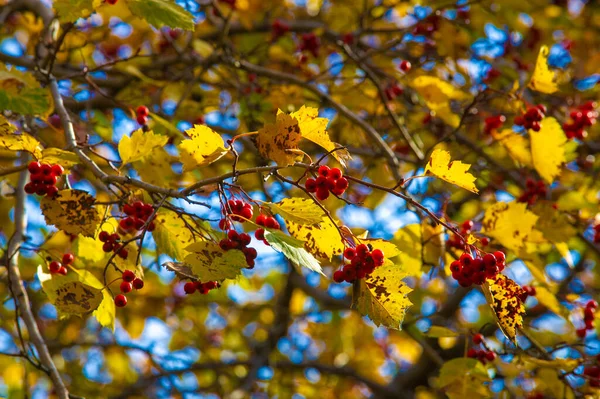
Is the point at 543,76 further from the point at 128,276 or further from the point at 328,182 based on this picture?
the point at 128,276

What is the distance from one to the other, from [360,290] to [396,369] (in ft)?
16.4

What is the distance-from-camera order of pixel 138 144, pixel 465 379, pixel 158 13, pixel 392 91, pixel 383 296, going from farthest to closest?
pixel 392 91 < pixel 465 379 < pixel 158 13 < pixel 138 144 < pixel 383 296

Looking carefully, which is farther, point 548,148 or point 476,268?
point 548,148

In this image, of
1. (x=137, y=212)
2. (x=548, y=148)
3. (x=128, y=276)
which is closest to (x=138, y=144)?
(x=137, y=212)

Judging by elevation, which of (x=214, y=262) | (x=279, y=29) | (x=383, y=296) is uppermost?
(x=279, y=29)

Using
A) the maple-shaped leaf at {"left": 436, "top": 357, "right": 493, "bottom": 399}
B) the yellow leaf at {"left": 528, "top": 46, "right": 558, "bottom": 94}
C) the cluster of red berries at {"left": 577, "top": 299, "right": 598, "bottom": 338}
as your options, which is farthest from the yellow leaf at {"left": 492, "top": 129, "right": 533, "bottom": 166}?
the maple-shaped leaf at {"left": 436, "top": 357, "right": 493, "bottom": 399}

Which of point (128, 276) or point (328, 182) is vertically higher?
point (328, 182)

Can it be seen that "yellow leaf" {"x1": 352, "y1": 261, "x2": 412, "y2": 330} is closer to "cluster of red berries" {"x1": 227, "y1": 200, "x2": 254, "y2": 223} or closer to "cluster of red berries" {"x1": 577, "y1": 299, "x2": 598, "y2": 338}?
"cluster of red berries" {"x1": 227, "y1": 200, "x2": 254, "y2": 223}

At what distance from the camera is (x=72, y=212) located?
208 cm

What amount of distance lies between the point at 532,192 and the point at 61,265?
91.4 inches

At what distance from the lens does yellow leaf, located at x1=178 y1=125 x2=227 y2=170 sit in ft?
6.30

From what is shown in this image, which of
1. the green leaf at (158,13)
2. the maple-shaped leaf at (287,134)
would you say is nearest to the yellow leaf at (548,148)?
the maple-shaped leaf at (287,134)

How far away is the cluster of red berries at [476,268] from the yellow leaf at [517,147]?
1306mm

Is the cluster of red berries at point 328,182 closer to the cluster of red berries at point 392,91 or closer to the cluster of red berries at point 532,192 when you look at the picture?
the cluster of red berries at point 532,192
